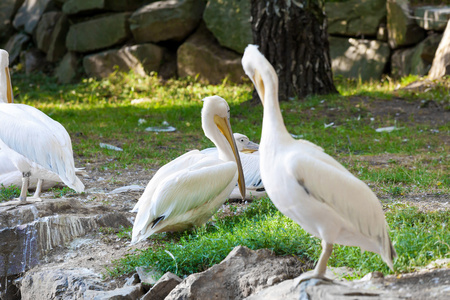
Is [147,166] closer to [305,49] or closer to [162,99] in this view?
[305,49]

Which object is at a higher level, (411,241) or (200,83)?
(411,241)

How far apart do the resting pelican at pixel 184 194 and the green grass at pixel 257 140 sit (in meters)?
0.14

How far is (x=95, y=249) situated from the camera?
163 inches

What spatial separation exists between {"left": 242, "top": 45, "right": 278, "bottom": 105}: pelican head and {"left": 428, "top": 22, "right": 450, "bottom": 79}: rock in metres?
6.87

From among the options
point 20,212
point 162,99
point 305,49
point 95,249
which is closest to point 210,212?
point 95,249

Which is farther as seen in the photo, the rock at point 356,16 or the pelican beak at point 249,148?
the rock at point 356,16

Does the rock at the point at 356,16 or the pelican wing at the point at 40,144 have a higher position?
the rock at the point at 356,16

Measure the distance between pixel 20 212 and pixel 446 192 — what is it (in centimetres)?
329

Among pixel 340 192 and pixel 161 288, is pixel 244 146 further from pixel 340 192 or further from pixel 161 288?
pixel 340 192

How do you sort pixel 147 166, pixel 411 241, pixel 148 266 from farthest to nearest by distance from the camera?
pixel 147 166, pixel 148 266, pixel 411 241

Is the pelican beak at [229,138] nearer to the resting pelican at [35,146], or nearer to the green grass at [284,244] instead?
the green grass at [284,244]

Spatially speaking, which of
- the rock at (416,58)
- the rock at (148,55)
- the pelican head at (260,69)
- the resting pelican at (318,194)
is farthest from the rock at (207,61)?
the resting pelican at (318,194)

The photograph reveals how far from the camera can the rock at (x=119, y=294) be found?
3.29 meters

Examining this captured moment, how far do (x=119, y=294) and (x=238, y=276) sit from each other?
689mm
